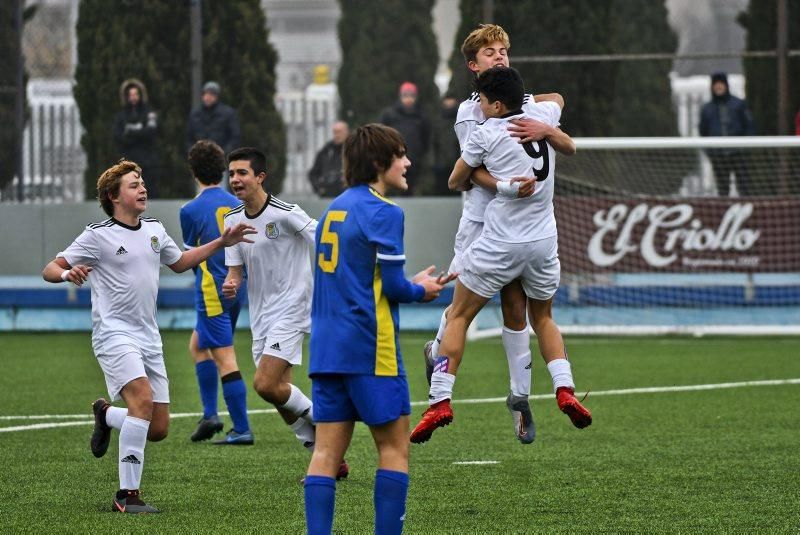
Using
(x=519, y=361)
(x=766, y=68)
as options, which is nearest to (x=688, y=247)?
(x=766, y=68)

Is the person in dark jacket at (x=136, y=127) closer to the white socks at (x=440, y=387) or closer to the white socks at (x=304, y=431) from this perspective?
the white socks at (x=304, y=431)

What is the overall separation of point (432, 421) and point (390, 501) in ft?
5.35

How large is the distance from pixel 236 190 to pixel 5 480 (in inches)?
83.7

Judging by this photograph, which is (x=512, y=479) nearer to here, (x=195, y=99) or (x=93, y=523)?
(x=93, y=523)

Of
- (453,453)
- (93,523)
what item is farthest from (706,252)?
(93,523)

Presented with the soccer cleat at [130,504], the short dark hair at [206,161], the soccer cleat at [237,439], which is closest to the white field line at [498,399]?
the soccer cleat at [237,439]

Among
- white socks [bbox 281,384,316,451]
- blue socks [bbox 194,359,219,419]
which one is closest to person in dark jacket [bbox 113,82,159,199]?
blue socks [bbox 194,359,219,419]

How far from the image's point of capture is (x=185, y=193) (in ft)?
71.9

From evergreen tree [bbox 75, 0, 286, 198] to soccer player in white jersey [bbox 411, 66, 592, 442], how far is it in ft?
43.5

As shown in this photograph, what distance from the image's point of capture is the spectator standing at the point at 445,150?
2105 centimetres

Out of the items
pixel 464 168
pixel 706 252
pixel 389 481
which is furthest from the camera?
pixel 706 252

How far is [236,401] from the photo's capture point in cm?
1072

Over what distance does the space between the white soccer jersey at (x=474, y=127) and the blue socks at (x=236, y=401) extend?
2.50 m

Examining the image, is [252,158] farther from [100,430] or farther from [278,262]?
[100,430]
